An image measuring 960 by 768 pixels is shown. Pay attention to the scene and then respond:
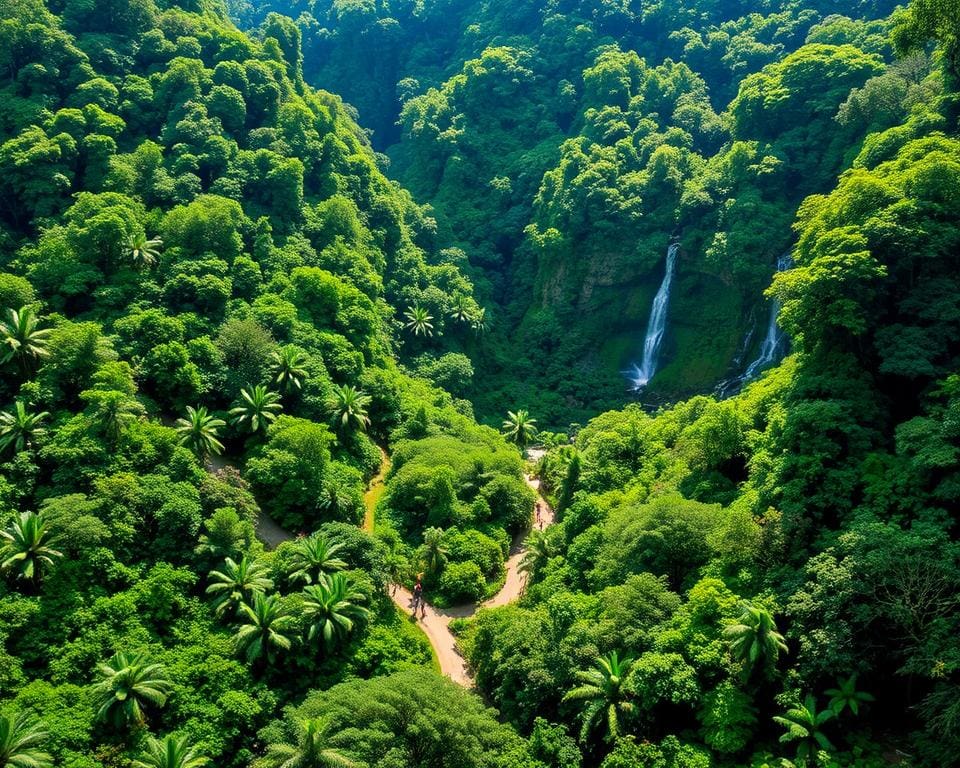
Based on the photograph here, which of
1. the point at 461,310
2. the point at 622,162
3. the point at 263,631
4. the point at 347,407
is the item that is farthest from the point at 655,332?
the point at 263,631

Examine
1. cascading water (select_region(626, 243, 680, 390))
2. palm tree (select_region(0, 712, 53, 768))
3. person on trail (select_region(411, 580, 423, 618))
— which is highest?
cascading water (select_region(626, 243, 680, 390))

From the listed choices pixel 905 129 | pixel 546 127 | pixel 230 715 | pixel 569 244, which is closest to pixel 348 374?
pixel 230 715

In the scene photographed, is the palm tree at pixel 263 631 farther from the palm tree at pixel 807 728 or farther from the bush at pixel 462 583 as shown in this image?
the palm tree at pixel 807 728

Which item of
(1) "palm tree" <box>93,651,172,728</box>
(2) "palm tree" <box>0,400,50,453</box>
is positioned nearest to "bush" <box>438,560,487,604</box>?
(1) "palm tree" <box>93,651,172,728</box>

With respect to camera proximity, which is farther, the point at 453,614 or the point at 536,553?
the point at 536,553

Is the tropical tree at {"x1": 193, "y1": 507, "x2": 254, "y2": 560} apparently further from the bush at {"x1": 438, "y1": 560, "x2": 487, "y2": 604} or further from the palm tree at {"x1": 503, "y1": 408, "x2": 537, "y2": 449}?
the palm tree at {"x1": 503, "y1": 408, "x2": 537, "y2": 449}

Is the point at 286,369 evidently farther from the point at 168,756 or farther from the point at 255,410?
the point at 168,756
